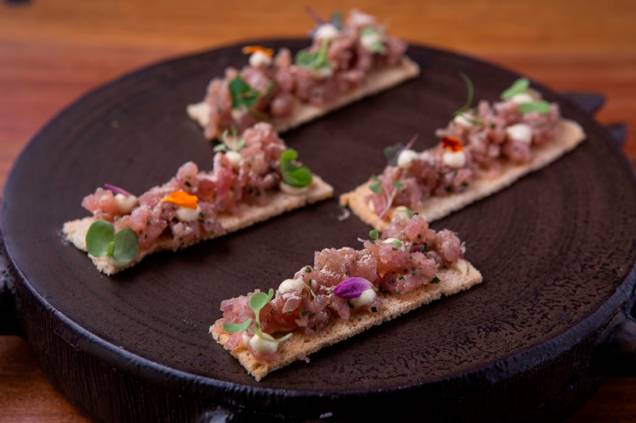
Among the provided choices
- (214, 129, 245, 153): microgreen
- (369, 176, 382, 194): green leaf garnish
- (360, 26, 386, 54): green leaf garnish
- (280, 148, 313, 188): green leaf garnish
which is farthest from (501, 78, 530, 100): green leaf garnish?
(214, 129, 245, 153): microgreen

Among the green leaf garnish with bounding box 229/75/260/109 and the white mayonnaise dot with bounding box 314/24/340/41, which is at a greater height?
the white mayonnaise dot with bounding box 314/24/340/41

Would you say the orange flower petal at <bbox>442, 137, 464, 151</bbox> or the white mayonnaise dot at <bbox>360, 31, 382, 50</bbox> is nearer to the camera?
the orange flower petal at <bbox>442, 137, 464, 151</bbox>

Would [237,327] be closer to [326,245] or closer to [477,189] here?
[326,245]

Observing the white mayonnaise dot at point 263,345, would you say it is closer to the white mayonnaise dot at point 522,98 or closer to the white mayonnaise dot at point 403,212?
the white mayonnaise dot at point 403,212

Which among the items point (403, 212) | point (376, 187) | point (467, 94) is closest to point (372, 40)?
point (467, 94)

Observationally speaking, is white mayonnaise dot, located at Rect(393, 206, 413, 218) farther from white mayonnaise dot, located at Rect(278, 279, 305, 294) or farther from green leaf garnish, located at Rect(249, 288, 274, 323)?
green leaf garnish, located at Rect(249, 288, 274, 323)

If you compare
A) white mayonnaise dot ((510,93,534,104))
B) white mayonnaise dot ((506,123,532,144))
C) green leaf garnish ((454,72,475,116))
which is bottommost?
green leaf garnish ((454,72,475,116))

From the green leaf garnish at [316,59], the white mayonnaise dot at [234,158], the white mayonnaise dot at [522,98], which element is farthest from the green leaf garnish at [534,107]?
the white mayonnaise dot at [234,158]

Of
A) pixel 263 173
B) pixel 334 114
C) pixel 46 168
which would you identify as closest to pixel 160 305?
pixel 263 173
